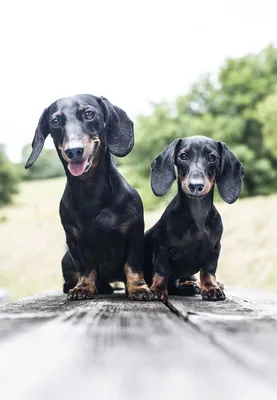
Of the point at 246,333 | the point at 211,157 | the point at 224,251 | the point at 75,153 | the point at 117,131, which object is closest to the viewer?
the point at 246,333

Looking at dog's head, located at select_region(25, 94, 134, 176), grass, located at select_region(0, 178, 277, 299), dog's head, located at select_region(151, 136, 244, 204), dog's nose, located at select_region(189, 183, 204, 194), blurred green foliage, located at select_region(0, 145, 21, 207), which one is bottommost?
grass, located at select_region(0, 178, 277, 299)

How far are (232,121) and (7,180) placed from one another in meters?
10.7

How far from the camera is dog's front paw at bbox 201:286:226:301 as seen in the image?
6.86 ft

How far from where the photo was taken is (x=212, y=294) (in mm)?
2123

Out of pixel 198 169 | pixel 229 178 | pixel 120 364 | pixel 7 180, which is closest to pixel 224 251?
pixel 229 178

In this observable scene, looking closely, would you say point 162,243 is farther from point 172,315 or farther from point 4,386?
point 4,386

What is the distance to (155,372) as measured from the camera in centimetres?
82

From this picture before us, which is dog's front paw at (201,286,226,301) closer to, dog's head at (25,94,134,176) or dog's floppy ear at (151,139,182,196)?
dog's floppy ear at (151,139,182,196)

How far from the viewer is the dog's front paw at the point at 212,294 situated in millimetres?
2090

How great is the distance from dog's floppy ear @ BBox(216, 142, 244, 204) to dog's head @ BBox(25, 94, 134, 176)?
0.42m

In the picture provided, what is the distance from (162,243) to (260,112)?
17.2 metres

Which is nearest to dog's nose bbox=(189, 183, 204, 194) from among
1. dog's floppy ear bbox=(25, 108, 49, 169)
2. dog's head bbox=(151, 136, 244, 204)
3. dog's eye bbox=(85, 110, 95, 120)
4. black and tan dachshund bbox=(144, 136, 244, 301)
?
dog's head bbox=(151, 136, 244, 204)

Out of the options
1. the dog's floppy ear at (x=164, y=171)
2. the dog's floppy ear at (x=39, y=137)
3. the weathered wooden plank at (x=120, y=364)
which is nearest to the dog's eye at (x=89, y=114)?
the dog's floppy ear at (x=39, y=137)

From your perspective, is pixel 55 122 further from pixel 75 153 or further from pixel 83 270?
pixel 83 270
